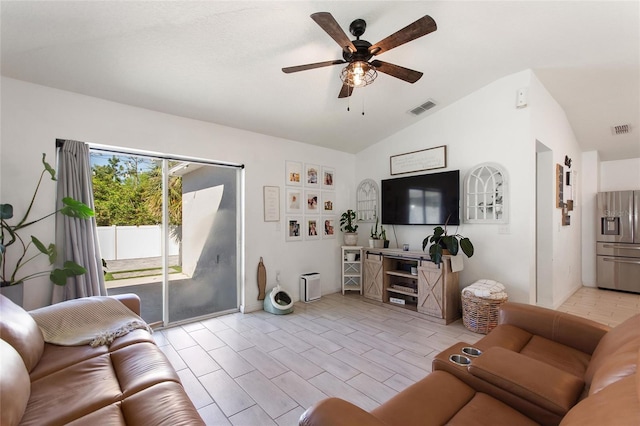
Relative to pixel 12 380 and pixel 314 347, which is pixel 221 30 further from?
pixel 314 347

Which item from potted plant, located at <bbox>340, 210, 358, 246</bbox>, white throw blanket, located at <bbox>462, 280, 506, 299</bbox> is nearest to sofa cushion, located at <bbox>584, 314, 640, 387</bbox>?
white throw blanket, located at <bbox>462, 280, 506, 299</bbox>

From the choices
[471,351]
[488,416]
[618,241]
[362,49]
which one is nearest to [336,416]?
[488,416]

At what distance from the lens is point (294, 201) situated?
4430 millimetres

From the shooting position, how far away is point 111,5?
1874 mm

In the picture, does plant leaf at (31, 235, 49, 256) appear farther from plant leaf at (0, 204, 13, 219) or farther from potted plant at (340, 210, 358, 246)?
potted plant at (340, 210, 358, 246)

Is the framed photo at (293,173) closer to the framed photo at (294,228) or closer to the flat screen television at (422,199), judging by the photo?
the framed photo at (294,228)

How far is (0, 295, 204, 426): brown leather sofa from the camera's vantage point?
1171mm

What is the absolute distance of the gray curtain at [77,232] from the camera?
105 inches

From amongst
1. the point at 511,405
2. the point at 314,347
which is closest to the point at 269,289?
the point at 314,347

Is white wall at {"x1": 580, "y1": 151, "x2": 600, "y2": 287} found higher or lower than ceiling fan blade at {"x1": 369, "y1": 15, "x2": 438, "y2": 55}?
lower

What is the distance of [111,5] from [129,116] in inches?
54.3

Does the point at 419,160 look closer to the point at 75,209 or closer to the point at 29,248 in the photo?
the point at 75,209

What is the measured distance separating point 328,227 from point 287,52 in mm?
2943

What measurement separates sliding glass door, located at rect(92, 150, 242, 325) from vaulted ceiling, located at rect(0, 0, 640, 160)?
749 mm
